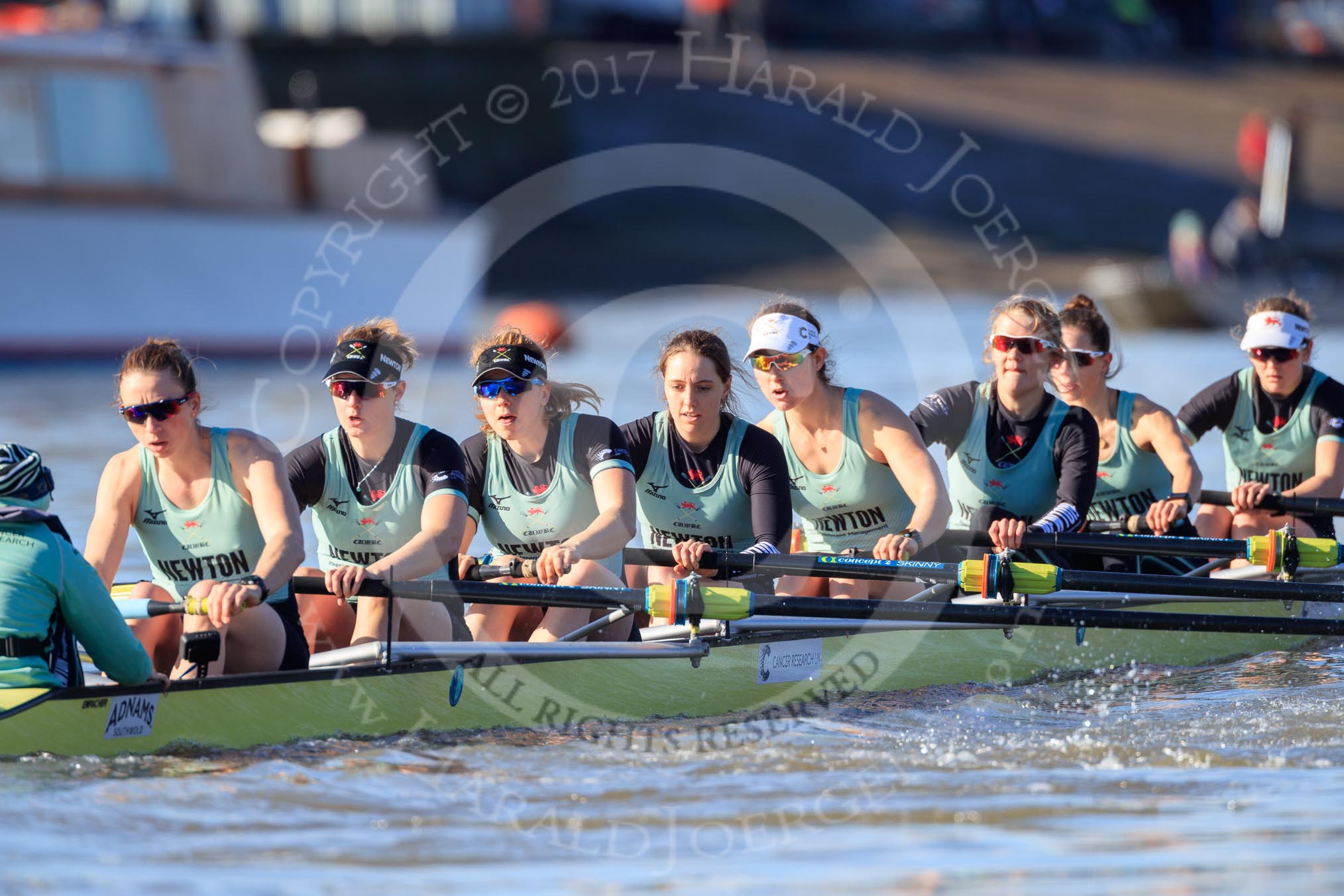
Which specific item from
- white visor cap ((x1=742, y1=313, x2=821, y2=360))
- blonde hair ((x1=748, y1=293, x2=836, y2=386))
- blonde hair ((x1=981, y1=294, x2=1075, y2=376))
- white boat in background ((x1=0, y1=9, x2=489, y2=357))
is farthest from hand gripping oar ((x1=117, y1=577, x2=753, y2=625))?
white boat in background ((x1=0, y1=9, x2=489, y2=357))

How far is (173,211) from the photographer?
18.2 metres

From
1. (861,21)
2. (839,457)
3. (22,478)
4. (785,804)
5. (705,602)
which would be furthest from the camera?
(861,21)

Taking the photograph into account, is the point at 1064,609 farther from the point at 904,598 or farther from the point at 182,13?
the point at 182,13

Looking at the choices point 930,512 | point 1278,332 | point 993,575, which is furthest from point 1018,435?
point 1278,332

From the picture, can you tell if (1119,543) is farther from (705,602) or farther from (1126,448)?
(705,602)

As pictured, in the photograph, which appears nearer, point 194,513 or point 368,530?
point 194,513

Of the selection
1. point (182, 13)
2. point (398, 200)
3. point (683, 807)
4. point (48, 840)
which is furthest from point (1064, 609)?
point (182, 13)

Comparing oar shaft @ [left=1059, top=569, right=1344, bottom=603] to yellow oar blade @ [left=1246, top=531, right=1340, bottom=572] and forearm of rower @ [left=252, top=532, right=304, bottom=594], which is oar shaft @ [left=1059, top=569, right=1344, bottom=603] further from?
forearm of rower @ [left=252, top=532, right=304, bottom=594]

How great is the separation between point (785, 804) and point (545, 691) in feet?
3.74

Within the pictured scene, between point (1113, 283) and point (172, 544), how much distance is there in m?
18.7

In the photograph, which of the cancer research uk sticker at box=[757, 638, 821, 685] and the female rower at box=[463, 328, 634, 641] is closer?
the female rower at box=[463, 328, 634, 641]

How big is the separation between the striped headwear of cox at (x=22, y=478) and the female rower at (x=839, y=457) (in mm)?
2756

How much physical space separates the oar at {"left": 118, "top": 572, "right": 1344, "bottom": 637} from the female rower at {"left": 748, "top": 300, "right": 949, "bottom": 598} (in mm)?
381

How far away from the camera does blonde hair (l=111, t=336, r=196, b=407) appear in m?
5.42
